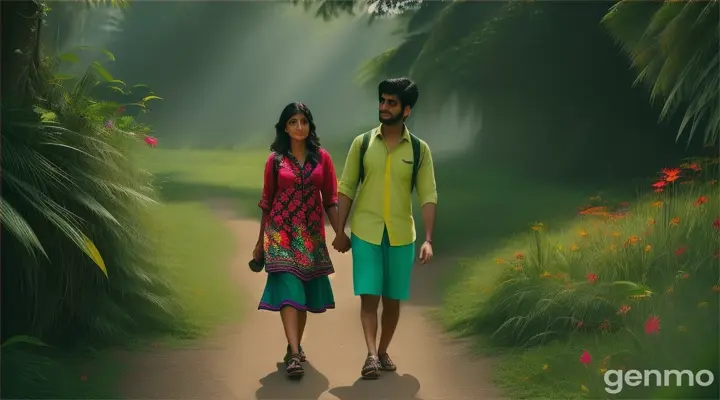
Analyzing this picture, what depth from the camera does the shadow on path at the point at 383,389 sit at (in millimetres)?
5590

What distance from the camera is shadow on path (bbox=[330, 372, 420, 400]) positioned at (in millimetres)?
5590

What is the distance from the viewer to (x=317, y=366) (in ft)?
20.3

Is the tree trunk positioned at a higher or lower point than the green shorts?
higher

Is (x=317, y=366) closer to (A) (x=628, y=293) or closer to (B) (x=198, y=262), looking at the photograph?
(A) (x=628, y=293)

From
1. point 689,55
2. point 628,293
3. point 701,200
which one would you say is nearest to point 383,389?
point 628,293

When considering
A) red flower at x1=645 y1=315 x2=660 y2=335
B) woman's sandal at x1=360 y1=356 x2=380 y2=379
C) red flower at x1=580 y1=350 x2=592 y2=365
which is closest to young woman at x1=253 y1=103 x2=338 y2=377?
woman's sandal at x1=360 y1=356 x2=380 y2=379

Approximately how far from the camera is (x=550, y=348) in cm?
608

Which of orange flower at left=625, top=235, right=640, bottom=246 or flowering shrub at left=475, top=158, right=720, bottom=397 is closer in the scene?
flowering shrub at left=475, top=158, right=720, bottom=397

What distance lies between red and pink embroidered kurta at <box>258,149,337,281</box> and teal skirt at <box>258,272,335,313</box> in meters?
0.06

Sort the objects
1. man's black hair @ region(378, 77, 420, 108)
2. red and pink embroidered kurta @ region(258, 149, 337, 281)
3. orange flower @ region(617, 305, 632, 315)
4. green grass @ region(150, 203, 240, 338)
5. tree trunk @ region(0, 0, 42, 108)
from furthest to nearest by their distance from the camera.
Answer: green grass @ region(150, 203, 240, 338), tree trunk @ region(0, 0, 42, 108), orange flower @ region(617, 305, 632, 315), red and pink embroidered kurta @ region(258, 149, 337, 281), man's black hair @ region(378, 77, 420, 108)

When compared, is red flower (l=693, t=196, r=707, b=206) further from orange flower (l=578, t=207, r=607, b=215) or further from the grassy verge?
orange flower (l=578, t=207, r=607, b=215)

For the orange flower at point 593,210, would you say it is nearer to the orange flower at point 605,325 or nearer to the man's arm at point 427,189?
the orange flower at point 605,325

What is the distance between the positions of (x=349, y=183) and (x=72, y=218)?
1.68 m

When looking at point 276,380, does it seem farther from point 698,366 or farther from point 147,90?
point 147,90
